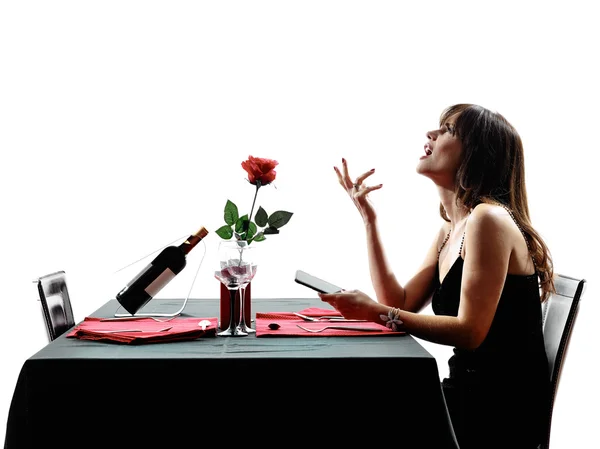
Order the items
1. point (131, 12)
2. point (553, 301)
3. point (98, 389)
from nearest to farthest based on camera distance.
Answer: point (98, 389) → point (553, 301) → point (131, 12)

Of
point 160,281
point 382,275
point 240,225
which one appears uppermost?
point 240,225

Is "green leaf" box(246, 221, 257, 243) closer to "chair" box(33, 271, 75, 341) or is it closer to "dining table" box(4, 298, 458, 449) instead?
"dining table" box(4, 298, 458, 449)

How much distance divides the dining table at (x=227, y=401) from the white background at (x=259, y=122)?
196 cm

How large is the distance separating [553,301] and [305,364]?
33.2 inches

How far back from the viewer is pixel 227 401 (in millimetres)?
1367

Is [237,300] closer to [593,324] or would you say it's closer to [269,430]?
[269,430]

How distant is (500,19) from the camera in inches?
136

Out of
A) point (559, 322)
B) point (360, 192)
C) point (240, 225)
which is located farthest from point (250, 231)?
point (559, 322)

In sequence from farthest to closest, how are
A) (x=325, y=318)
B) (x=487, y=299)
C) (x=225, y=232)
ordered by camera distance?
(x=325, y=318)
(x=225, y=232)
(x=487, y=299)

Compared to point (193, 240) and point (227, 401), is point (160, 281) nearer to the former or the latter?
point (193, 240)

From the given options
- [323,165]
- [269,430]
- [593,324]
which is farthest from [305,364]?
[593,324]

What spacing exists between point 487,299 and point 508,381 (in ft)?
0.76

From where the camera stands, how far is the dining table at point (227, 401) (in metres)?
1.35

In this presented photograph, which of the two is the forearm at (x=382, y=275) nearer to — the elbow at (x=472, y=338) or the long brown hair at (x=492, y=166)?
the long brown hair at (x=492, y=166)
